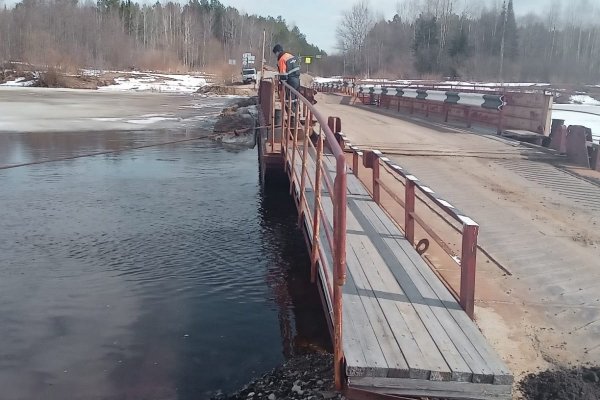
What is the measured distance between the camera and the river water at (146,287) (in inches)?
199

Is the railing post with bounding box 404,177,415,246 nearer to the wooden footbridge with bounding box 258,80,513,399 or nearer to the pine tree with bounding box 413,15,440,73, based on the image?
the wooden footbridge with bounding box 258,80,513,399

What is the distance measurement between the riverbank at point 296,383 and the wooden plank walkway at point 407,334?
0.59 metres

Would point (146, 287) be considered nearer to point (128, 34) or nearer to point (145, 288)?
point (145, 288)

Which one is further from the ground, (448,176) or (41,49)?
(41,49)

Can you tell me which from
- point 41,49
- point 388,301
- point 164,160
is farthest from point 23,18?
point 388,301

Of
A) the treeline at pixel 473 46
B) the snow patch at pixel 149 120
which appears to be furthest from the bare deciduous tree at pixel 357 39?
the snow patch at pixel 149 120

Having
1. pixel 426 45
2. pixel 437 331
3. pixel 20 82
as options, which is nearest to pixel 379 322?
pixel 437 331

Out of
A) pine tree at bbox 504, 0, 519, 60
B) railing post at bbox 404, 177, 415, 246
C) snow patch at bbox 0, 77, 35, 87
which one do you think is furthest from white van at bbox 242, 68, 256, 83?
railing post at bbox 404, 177, 415, 246

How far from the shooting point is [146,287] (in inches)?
271

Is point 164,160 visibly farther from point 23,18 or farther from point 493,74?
point 23,18

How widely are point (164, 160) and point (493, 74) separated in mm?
54503

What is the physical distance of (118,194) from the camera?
1141 centimetres

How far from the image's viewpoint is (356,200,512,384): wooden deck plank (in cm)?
351

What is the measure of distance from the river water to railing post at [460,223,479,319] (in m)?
1.57
